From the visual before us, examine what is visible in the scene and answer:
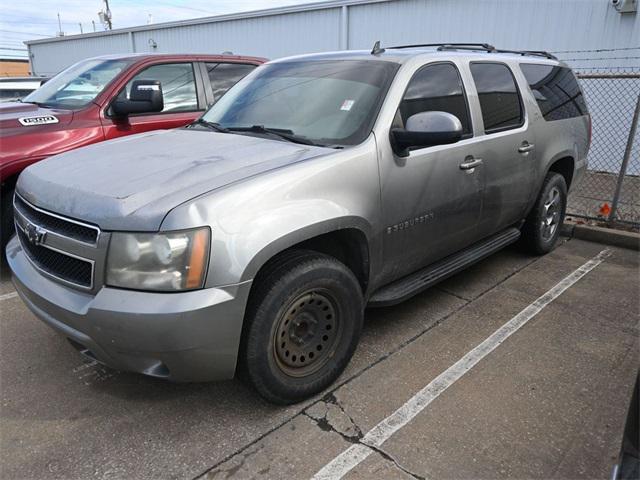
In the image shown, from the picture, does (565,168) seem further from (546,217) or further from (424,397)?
(424,397)

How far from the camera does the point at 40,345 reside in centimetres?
334

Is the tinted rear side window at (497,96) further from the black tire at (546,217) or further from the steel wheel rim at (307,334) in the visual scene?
the steel wheel rim at (307,334)

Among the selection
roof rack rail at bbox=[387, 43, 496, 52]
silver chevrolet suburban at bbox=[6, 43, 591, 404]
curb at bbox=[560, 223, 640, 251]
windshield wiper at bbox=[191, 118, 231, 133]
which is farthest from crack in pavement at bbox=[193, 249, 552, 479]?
roof rack rail at bbox=[387, 43, 496, 52]

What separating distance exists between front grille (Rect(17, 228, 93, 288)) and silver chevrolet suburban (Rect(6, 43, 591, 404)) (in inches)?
0.4

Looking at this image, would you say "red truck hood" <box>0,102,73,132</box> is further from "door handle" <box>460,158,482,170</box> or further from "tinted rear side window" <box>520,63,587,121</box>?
"tinted rear side window" <box>520,63,587,121</box>

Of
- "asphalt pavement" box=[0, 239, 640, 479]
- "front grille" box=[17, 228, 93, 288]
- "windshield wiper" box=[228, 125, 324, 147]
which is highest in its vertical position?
"windshield wiper" box=[228, 125, 324, 147]

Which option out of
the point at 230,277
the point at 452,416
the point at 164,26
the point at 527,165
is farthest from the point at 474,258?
the point at 164,26

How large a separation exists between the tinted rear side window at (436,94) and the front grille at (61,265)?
1989 millimetres

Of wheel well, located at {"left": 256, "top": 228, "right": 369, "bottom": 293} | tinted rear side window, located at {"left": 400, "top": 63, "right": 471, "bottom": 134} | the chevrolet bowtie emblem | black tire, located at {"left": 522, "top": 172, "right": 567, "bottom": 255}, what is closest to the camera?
the chevrolet bowtie emblem

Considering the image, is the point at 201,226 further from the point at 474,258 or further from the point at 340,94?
the point at 474,258

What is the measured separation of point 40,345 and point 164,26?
17.2 m

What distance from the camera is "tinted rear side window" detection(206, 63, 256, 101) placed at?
5.79 meters

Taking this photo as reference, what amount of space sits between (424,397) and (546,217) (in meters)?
2.91

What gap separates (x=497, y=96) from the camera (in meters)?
3.99
